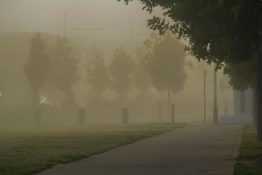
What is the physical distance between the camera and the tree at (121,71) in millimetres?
89375

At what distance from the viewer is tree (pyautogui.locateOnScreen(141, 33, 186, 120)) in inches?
3073

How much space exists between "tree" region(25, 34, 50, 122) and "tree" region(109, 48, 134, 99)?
28.8 feet

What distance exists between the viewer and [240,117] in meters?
68.1

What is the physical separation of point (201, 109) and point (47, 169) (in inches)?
3948

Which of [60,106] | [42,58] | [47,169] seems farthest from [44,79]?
[47,169]

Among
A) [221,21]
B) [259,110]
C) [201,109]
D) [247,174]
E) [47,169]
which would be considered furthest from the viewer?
[201,109]

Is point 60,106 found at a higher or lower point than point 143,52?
lower

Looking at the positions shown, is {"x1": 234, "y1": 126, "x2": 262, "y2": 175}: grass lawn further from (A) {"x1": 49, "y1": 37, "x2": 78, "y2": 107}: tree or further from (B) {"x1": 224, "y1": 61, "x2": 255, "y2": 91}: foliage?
(A) {"x1": 49, "y1": 37, "x2": 78, "y2": 107}: tree

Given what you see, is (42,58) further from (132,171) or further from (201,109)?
(132,171)

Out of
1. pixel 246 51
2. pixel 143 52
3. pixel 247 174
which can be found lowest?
pixel 247 174

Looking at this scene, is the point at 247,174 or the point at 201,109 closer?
the point at 247,174

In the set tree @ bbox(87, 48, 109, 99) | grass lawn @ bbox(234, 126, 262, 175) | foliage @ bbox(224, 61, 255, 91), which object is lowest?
grass lawn @ bbox(234, 126, 262, 175)

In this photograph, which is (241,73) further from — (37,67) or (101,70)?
(101,70)

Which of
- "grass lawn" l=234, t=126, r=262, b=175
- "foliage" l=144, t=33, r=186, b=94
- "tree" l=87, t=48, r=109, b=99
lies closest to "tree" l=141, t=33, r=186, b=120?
"foliage" l=144, t=33, r=186, b=94
